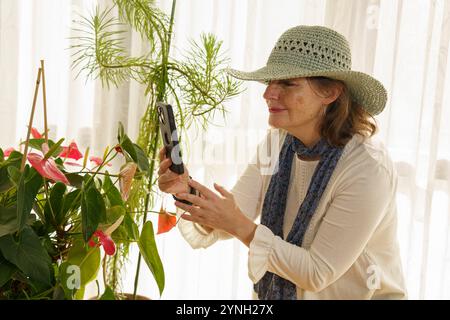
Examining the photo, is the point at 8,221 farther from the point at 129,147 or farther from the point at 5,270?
the point at 129,147

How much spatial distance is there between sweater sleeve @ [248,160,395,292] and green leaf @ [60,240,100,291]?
45 centimetres

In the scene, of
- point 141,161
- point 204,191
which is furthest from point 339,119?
point 141,161

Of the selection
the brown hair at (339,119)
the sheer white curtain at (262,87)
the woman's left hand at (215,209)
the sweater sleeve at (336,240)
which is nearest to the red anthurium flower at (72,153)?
the woman's left hand at (215,209)

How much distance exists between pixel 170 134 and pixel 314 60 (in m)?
0.42

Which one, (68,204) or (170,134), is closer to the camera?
(68,204)

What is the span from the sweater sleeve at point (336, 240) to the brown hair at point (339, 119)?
4.3 inches

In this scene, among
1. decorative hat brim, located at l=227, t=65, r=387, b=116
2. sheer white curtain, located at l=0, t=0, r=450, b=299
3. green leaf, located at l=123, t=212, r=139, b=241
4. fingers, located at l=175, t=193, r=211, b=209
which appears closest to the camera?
green leaf, located at l=123, t=212, r=139, b=241

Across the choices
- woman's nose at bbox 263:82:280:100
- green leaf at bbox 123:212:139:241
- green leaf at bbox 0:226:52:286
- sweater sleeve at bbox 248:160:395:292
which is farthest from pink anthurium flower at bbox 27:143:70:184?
woman's nose at bbox 263:82:280:100

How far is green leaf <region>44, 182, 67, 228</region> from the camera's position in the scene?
A: 1024 millimetres

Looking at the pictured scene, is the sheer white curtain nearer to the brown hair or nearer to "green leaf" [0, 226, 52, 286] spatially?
the brown hair

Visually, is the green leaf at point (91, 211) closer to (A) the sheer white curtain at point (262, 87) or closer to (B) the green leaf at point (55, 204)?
(B) the green leaf at point (55, 204)

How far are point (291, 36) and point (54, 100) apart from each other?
95cm

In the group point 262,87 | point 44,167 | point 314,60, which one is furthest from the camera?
point 262,87

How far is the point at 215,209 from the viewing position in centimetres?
130
